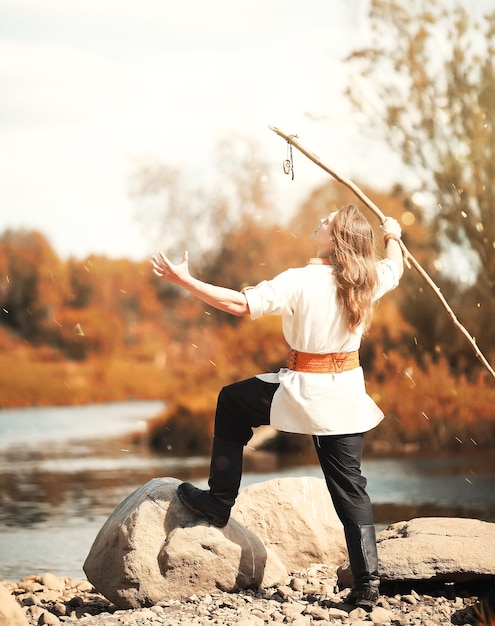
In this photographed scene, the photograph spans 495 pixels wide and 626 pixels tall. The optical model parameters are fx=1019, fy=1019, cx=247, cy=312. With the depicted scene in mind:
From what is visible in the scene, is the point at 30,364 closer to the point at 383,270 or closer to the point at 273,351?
the point at 273,351

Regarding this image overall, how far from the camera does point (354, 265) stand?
15.6ft

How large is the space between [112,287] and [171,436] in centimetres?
1520

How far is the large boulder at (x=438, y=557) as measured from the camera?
489 centimetres

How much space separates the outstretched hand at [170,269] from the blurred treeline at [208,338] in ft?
31.4

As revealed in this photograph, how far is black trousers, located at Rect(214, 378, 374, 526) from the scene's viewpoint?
4773 mm

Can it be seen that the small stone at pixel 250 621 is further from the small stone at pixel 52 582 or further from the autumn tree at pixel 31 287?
the autumn tree at pixel 31 287

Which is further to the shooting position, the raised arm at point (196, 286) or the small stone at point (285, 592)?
the small stone at point (285, 592)

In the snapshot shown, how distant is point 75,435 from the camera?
55.3ft

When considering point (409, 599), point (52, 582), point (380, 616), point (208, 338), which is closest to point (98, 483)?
point (52, 582)

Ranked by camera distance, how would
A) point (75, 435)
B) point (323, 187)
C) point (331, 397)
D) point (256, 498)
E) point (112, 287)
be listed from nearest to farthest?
point (331, 397), point (256, 498), point (75, 435), point (323, 187), point (112, 287)

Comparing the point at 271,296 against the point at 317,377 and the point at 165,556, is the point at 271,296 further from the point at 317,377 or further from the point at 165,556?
the point at 165,556

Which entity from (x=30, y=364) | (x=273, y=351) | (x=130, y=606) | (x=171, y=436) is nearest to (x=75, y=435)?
(x=171, y=436)

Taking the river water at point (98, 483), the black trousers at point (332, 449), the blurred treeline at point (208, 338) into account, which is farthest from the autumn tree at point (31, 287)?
the black trousers at point (332, 449)

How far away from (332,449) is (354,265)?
0.87m
